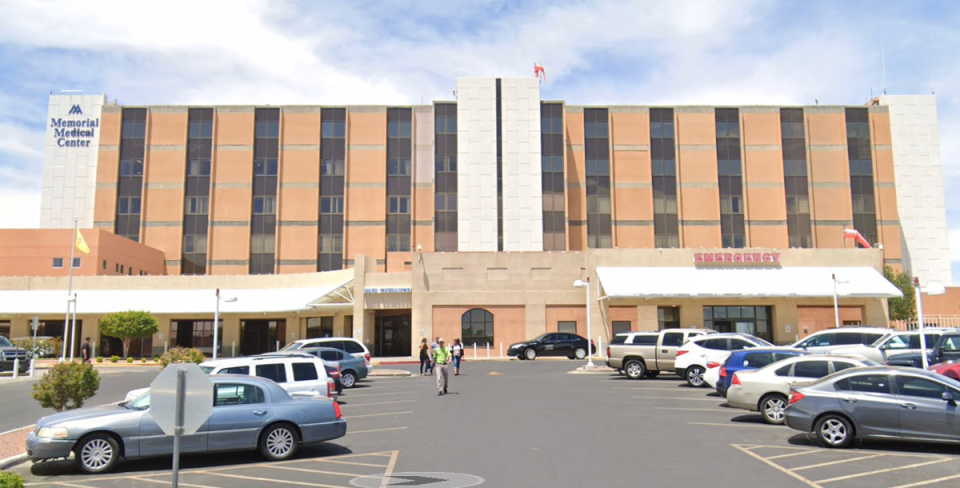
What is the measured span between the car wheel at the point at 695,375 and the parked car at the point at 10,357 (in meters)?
28.8

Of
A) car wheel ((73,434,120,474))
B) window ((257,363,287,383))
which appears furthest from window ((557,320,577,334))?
car wheel ((73,434,120,474))

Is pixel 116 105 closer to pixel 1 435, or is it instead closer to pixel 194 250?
pixel 194 250

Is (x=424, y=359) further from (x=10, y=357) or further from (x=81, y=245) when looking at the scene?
(x=81, y=245)

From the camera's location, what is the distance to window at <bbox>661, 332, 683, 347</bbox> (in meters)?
26.1

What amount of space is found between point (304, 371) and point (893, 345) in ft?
59.2

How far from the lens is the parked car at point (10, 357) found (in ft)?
108

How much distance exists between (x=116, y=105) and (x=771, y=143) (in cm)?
5824

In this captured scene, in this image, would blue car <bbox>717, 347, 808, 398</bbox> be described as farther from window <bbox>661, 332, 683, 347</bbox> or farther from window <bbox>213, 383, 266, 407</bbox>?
window <bbox>213, 383, 266, 407</bbox>

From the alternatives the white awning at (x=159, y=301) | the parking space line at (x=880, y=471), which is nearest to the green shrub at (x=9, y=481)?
the parking space line at (x=880, y=471)

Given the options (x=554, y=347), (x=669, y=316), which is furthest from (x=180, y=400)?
(x=669, y=316)

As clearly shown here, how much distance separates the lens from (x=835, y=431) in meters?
12.9

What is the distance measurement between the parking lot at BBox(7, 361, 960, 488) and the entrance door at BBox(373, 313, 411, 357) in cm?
3194

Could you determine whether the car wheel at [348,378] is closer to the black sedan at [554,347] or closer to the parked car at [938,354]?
the black sedan at [554,347]

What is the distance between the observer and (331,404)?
13070 mm
